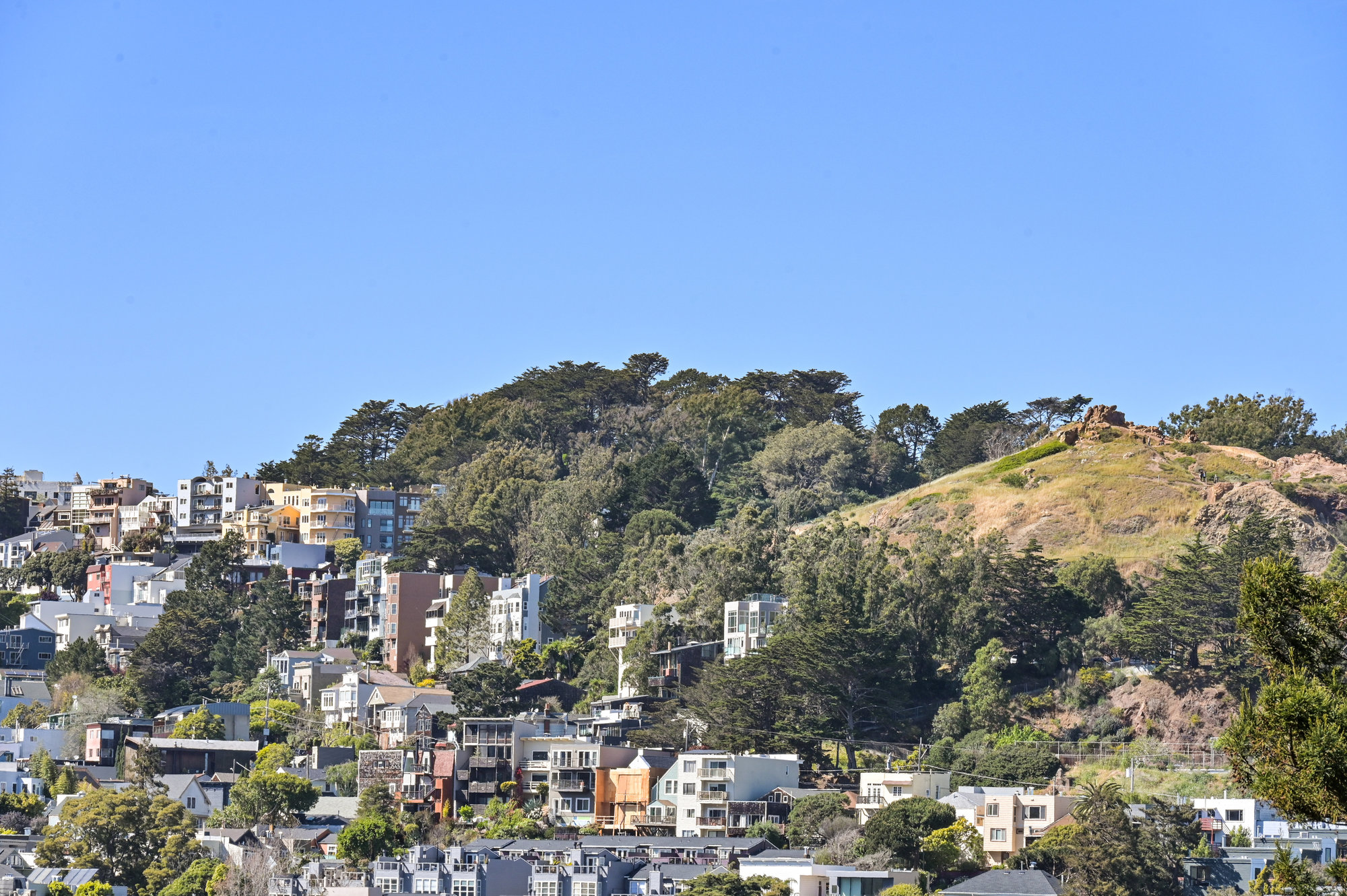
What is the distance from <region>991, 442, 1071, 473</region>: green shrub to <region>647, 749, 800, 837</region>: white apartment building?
36694 millimetres

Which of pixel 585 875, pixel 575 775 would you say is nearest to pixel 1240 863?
pixel 585 875

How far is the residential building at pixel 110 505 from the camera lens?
133 m

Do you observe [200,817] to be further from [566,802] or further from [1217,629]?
[1217,629]

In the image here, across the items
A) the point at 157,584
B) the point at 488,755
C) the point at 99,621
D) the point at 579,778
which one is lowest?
the point at 579,778

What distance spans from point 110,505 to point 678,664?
212ft

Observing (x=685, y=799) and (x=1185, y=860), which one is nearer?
(x=1185, y=860)

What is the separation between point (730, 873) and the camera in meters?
59.1

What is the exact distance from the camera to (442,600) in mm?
101188

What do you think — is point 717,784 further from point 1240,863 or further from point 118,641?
point 118,641

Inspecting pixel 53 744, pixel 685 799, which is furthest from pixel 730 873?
pixel 53 744

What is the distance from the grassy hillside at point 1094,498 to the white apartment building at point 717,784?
75.6 feet

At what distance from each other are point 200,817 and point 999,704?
32.5m

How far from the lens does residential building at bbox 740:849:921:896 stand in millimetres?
58406

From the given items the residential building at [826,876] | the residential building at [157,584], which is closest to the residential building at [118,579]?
the residential building at [157,584]
